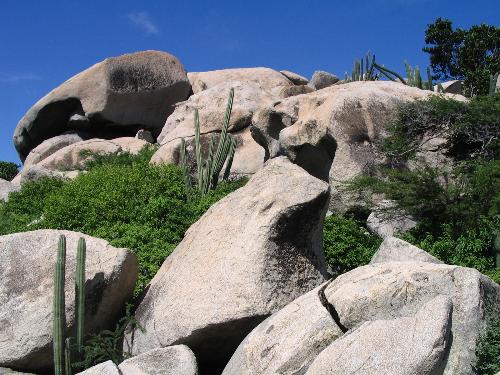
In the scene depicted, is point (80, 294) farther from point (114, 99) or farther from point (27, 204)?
point (114, 99)

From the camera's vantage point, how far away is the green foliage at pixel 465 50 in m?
29.7

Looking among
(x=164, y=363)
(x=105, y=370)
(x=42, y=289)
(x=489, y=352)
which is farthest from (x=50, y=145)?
(x=489, y=352)

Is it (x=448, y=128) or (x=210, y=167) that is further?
(x=210, y=167)

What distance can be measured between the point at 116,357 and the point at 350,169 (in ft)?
20.8

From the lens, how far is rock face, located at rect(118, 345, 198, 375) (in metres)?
7.52

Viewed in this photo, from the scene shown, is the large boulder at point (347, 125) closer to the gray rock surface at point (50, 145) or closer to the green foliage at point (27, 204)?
the green foliage at point (27, 204)

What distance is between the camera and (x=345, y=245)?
448 inches

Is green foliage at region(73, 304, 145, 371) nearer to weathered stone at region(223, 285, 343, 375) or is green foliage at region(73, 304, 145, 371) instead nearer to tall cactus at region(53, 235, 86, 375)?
tall cactus at region(53, 235, 86, 375)

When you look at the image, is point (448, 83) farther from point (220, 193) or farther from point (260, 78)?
point (220, 193)

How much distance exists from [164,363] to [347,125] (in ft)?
23.9

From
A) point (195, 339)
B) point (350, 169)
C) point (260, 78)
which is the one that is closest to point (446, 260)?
point (350, 169)

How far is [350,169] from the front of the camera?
44.4ft

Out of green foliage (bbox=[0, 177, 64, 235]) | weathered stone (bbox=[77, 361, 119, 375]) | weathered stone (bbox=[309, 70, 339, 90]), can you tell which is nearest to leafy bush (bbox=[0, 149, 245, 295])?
green foliage (bbox=[0, 177, 64, 235])

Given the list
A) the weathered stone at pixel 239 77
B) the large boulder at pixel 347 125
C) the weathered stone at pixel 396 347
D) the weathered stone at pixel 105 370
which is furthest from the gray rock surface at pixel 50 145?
the weathered stone at pixel 396 347
